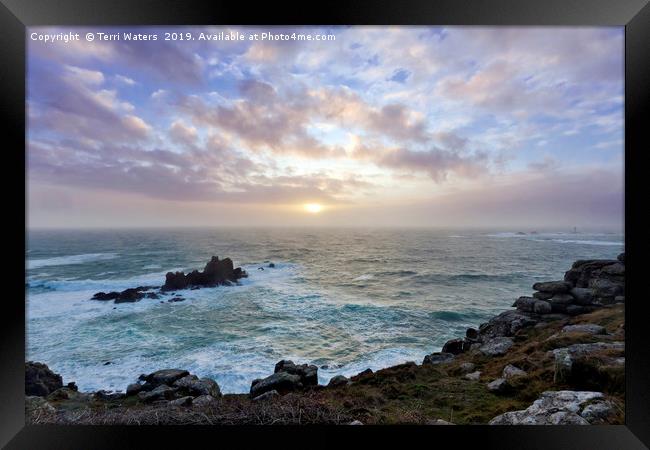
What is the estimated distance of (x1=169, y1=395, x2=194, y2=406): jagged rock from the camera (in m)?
2.50

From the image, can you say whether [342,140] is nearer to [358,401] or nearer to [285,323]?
[285,323]

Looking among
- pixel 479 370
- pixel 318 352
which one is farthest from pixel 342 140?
pixel 479 370

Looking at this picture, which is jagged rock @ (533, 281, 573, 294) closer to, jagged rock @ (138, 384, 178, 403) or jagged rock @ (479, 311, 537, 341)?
jagged rock @ (479, 311, 537, 341)

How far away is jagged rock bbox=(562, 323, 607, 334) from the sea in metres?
0.63

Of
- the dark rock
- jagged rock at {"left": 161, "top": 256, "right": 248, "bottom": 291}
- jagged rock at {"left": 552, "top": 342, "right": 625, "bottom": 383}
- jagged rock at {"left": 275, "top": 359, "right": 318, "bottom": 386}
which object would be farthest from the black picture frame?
jagged rock at {"left": 161, "top": 256, "right": 248, "bottom": 291}

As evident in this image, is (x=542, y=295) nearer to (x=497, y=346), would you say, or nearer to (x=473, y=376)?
(x=497, y=346)

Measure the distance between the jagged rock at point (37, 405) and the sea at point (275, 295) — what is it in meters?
0.37

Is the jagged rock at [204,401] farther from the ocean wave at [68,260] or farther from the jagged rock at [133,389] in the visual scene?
the ocean wave at [68,260]

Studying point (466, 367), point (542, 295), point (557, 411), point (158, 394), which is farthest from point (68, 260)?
point (542, 295)

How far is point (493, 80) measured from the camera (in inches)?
105

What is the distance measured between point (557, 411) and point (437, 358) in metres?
1.18

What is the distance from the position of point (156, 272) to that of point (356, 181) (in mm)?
3671

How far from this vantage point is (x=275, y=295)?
133 inches

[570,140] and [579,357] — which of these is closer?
[579,357]
